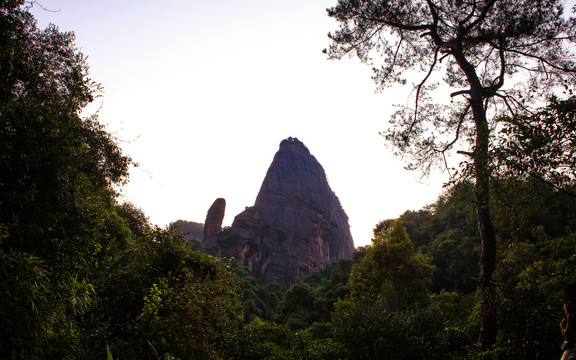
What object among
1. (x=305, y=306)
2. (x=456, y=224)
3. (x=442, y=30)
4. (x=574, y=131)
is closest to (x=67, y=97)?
(x=574, y=131)

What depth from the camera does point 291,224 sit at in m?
74.8

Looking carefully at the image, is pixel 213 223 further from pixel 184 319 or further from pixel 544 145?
pixel 544 145

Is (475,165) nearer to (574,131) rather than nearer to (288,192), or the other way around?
(574,131)

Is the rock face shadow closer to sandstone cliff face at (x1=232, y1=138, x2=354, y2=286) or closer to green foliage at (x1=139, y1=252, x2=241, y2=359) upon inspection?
sandstone cliff face at (x1=232, y1=138, x2=354, y2=286)

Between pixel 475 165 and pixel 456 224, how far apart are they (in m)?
32.6

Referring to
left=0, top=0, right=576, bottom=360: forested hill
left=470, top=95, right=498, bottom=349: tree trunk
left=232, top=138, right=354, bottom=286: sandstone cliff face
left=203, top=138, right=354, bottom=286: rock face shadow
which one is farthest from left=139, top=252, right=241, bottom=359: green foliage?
left=232, top=138, right=354, bottom=286: sandstone cliff face

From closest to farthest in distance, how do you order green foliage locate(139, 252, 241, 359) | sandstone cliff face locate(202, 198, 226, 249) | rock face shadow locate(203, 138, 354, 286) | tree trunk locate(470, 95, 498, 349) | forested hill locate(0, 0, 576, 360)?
forested hill locate(0, 0, 576, 360) < tree trunk locate(470, 95, 498, 349) < green foliage locate(139, 252, 241, 359) < sandstone cliff face locate(202, 198, 226, 249) < rock face shadow locate(203, 138, 354, 286)

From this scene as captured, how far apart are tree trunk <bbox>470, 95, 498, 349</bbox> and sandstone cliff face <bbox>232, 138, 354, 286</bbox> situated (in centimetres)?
5941

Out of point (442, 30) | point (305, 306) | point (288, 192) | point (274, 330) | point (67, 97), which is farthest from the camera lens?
point (288, 192)

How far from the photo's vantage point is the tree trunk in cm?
558

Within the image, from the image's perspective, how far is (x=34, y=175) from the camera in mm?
4598

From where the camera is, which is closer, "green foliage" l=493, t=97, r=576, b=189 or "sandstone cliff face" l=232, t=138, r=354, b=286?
"green foliage" l=493, t=97, r=576, b=189

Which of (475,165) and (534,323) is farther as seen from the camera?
(534,323)

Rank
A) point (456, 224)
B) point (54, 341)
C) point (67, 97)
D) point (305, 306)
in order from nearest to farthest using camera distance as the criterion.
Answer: point (54, 341)
point (67, 97)
point (305, 306)
point (456, 224)
